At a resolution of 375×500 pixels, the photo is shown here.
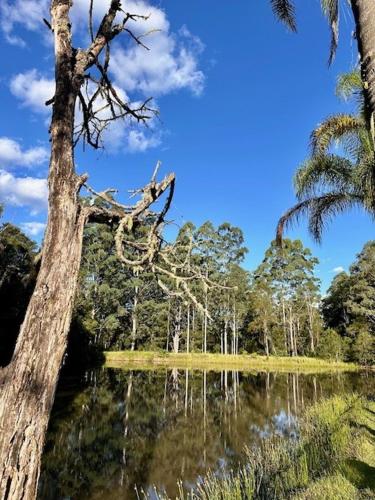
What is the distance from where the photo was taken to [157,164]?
3.28m

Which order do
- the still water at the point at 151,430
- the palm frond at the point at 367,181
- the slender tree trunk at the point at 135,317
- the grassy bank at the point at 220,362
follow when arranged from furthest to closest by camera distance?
the slender tree trunk at the point at 135,317 < the grassy bank at the point at 220,362 < the palm frond at the point at 367,181 < the still water at the point at 151,430

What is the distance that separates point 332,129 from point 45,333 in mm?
10169

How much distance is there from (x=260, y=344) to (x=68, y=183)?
158 feet

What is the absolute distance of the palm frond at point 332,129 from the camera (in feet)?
34.7

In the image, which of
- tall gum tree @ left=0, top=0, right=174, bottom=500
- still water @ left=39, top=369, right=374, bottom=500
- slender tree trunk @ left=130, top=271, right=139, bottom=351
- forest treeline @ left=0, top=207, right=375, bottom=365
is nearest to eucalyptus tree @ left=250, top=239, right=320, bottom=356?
forest treeline @ left=0, top=207, right=375, bottom=365

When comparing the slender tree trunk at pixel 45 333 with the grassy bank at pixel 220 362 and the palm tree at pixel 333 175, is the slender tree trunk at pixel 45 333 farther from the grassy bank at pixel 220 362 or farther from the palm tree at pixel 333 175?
the grassy bank at pixel 220 362

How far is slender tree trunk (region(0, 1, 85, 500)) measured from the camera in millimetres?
2201

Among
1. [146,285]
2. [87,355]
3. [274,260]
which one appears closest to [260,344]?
[274,260]

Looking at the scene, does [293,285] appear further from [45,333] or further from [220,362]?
[45,333]

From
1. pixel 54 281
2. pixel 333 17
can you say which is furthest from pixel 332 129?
pixel 54 281

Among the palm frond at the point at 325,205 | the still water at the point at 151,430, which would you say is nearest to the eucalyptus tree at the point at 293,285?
the still water at the point at 151,430

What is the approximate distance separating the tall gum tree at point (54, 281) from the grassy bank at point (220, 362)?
113 feet

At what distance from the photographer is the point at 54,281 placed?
2.59 metres

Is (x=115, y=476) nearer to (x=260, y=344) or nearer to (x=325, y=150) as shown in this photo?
(x=325, y=150)
